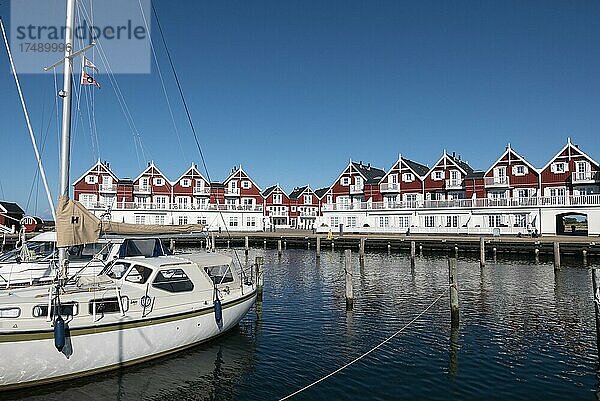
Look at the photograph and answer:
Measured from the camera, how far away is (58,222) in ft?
45.5

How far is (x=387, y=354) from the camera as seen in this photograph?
15938mm

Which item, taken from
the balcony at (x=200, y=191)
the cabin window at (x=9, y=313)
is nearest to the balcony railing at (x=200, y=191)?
the balcony at (x=200, y=191)

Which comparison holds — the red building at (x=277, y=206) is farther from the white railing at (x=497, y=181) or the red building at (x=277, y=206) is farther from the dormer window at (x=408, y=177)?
the white railing at (x=497, y=181)

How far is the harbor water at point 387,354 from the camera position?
12.8 metres

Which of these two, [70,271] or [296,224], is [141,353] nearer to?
[70,271]

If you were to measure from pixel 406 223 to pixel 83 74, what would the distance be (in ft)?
197

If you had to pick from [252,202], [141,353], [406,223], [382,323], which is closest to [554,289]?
[382,323]

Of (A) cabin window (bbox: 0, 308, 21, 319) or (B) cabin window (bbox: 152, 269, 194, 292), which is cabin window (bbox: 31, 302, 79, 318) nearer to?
(A) cabin window (bbox: 0, 308, 21, 319)

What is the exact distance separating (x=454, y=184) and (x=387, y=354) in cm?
5872

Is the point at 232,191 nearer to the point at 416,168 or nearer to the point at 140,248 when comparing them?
the point at 416,168

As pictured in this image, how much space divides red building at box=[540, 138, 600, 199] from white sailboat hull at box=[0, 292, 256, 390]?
57.5m

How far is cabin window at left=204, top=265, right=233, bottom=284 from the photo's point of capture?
17.9 meters

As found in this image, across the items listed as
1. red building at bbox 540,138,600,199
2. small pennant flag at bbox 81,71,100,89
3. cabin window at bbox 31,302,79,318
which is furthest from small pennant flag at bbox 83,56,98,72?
red building at bbox 540,138,600,199

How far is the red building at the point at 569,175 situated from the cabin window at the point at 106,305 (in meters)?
59.4
